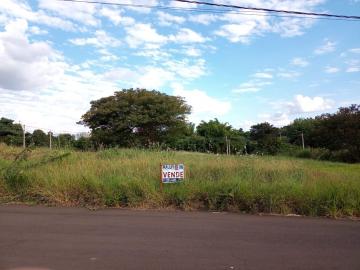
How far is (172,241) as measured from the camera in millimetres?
6949

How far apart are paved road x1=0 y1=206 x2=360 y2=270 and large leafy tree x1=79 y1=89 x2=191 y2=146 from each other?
118ft

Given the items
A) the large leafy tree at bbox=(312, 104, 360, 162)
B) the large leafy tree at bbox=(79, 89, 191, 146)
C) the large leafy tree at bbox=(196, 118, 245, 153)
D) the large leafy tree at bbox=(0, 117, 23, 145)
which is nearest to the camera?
the large leafy tree at bbox=(312, 104, 360, 162)

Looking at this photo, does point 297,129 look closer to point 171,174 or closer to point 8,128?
point 8,128

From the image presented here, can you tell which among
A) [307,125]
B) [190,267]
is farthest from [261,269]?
[307,125]

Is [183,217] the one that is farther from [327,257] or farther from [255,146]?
[255,146]

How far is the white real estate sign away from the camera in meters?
11.1

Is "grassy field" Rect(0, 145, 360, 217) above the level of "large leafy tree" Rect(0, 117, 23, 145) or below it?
below

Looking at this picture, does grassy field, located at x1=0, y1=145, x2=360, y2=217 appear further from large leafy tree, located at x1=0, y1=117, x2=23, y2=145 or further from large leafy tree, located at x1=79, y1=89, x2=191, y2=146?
large leafy tree, located at x1=0, y1=117, x2=23, y2=145

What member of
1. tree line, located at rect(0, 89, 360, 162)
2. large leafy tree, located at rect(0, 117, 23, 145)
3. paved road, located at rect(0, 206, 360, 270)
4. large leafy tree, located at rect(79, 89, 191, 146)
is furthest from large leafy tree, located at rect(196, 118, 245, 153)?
paved road, located at rect(0, 206, 360, 270)

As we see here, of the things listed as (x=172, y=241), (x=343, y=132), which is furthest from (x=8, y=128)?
(x=172, y=241)

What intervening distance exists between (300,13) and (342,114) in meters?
35.7

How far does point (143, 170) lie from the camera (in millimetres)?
12273

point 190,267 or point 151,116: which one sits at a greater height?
point 151,116

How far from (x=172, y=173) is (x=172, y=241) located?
14.2ft
